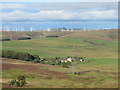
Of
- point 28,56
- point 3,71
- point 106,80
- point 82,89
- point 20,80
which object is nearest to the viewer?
point 82,89

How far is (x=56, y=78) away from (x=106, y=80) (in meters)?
15.0

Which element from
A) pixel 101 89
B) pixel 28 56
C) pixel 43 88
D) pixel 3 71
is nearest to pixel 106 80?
pixel 101 89

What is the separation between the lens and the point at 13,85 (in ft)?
216

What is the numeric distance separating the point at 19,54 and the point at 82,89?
8382 cm

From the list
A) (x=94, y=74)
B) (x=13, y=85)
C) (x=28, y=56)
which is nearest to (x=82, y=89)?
(x=13, y=85)

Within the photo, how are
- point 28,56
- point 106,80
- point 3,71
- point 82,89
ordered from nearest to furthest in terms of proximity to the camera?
1. point 82,89
2. point 106,80
3. point 3,71
4. point 28,56

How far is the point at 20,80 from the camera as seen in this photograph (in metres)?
70.2

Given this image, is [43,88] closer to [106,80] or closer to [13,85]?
[13,85]

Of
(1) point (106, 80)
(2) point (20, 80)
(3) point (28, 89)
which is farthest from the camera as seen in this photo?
(1) point (106, 80)

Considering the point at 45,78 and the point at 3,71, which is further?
the point at 3,71

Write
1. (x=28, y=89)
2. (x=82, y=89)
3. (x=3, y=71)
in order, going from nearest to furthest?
(x=28, y=89), (x=82, y=89), (x=3, y=71)

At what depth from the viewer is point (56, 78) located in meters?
84.1

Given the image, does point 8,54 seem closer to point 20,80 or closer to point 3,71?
point 3,71

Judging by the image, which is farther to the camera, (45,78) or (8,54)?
(8,54)
